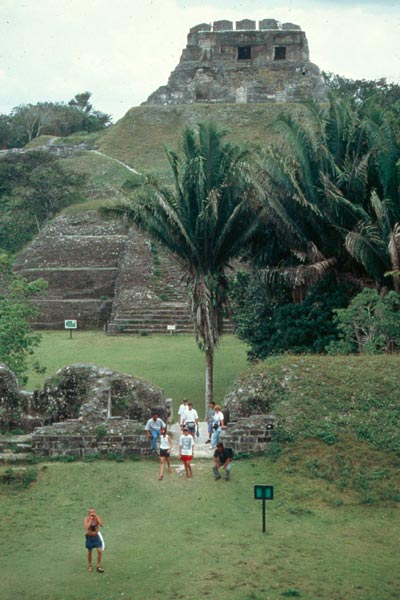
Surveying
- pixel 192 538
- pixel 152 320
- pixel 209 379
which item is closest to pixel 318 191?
pixel 209 379

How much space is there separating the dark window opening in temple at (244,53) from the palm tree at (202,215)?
1641 inches

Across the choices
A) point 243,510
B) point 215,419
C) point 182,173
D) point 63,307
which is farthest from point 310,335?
point 63,307

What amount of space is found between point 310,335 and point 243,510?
358 inches

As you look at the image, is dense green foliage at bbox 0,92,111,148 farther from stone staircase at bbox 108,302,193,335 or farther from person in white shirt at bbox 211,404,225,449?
person in white shirt at bbox 211,404,225,449

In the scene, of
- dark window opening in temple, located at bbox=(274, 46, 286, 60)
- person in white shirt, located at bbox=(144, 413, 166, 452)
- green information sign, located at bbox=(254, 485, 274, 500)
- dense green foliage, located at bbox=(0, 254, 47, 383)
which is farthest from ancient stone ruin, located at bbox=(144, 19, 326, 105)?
green information sign, located at bbox=(254, 485, 274, 500)

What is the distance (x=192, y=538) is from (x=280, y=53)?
51.8 meters

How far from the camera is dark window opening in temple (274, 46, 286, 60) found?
5972 cm

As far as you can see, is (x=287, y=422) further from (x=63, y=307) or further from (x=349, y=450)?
(x=63, y=307)

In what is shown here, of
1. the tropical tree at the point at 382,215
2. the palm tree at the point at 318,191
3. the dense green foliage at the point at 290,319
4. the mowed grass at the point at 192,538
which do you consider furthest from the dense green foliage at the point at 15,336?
the tropical tree at the point at 382,215

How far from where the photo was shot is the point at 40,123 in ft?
258

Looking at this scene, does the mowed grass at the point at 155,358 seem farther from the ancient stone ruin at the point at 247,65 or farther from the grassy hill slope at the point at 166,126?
the ancient stone ruin at the point at 247,65

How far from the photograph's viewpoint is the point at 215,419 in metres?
15.9

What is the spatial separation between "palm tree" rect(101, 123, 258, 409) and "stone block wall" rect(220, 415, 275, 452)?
449 cm

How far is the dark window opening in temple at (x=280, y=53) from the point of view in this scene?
5972cm
